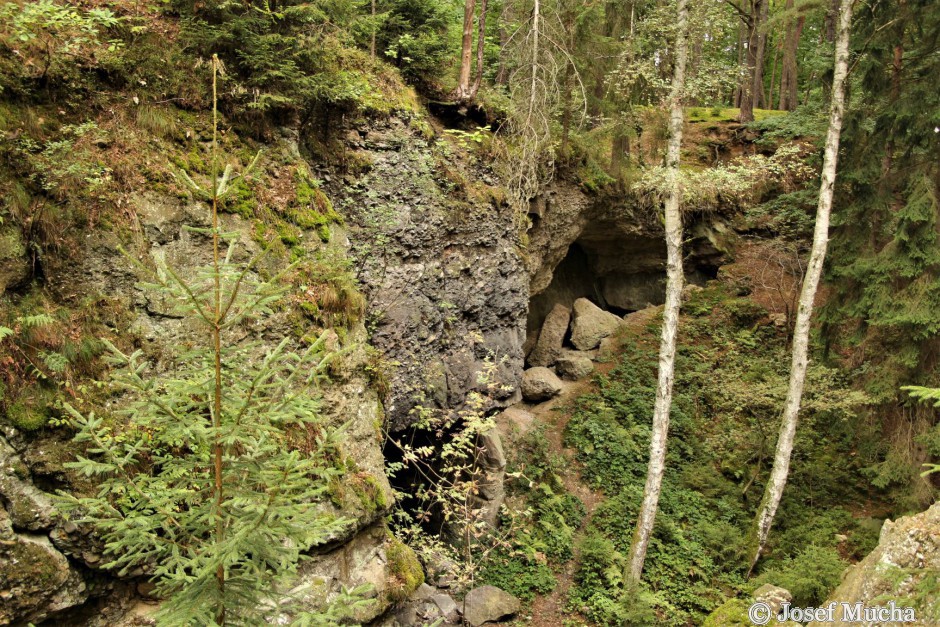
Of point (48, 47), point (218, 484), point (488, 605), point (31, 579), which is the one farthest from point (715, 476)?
point (48, 47)

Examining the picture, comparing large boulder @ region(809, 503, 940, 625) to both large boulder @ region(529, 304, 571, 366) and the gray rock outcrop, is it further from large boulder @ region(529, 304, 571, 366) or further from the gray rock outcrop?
large boulder @ region(529, 304, 571, 366)

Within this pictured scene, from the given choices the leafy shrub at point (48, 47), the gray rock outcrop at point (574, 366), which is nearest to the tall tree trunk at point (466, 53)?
the leafy shrub at point (48, 47)

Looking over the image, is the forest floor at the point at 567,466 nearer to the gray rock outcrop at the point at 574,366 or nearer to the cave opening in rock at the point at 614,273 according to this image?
the gray rock outcrop at the point at 574,366

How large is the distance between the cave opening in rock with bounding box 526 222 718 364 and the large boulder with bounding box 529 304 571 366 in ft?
1.42

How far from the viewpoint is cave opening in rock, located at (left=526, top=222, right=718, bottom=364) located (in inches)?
733

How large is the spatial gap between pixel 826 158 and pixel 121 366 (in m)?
11.1

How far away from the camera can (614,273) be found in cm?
2025

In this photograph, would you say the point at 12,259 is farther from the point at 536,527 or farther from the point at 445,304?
the point at 536,527

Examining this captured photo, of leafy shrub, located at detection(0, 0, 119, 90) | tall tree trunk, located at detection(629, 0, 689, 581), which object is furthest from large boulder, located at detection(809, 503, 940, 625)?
leafy shrub, located at detection(0, 0, 119, 90)

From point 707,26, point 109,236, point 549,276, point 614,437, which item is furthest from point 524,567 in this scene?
point 707,26

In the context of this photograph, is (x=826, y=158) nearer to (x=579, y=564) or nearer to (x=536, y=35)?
(x=536, y=35)

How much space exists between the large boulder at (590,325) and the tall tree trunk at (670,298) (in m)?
7.84

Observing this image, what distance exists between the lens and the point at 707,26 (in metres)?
8.62

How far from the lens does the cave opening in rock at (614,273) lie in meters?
18.6
